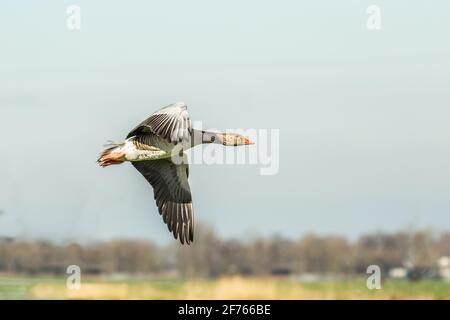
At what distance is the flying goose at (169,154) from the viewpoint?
46.1 ft

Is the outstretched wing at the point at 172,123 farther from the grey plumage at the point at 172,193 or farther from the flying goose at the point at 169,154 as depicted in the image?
the grey plumage at the point at 172,193

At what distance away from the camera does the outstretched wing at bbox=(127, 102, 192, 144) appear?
13.9 meters

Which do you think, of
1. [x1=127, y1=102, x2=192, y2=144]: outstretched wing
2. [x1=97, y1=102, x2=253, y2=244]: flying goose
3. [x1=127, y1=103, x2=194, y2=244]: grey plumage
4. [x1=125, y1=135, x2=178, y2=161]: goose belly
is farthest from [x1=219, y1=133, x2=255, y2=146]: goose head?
[x1=127, y1=102, x2=192, y2=144]: outstretched wing

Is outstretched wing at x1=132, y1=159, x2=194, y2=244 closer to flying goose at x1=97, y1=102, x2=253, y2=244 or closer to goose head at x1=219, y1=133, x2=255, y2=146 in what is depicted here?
flying goose at x1=97, y1=102, x2=253, y2=244

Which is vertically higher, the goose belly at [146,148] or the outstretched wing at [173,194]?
the goose belly at [146,148]

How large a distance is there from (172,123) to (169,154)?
1.38 meters

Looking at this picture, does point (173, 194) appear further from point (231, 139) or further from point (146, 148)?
point (146, 148)

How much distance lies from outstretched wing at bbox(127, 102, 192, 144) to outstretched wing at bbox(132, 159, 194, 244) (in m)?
1.86

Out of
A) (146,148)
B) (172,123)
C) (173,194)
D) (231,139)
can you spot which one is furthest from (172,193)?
(172,123)

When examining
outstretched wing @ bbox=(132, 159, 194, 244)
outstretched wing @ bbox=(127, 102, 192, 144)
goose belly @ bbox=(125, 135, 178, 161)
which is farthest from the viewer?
outstretched wing @ bbox=(132, 159, 194, 244)

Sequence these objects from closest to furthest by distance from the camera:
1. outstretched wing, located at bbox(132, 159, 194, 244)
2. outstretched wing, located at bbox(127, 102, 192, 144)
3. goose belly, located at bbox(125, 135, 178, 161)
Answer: outstretched wing, located at bbox(127, 102, 192, 144) → goose belly, located at bbox(125, 135, 178, 161) → outstretched wing, located at bbox(132, 159, 194, 244)

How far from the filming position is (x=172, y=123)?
45.6ft

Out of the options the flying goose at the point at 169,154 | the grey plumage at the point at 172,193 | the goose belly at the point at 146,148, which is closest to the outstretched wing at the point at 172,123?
the flying goose at the point at 169,154
